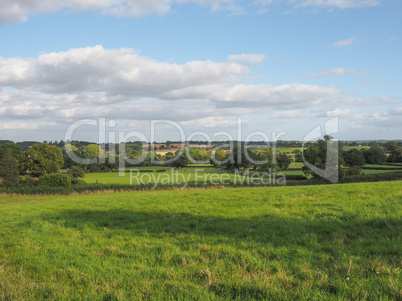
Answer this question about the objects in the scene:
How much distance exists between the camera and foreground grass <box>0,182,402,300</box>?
4.55 meters

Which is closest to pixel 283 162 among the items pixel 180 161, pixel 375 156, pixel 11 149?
pixel 180 161

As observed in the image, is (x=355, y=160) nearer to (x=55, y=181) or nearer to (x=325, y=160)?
(x=325, y=160)

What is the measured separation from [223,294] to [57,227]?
28.6 ft

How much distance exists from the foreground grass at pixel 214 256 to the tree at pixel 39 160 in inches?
2588

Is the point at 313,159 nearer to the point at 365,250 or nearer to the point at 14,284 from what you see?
the point at 365,250

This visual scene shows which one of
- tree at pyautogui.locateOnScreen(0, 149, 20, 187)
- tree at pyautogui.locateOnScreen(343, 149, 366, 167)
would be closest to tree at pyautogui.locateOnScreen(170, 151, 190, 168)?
tree at pyautogui.locateOnScreen(0, 149, 20, 187)

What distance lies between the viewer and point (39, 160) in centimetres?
6906

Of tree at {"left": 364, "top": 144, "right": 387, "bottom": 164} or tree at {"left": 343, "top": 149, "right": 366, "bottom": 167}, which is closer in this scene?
tree at {"left": 343, "top": 149, "right": 366, "bottom": 167}

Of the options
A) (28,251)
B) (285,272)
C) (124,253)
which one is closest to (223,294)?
(285,272)

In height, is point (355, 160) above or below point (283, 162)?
above

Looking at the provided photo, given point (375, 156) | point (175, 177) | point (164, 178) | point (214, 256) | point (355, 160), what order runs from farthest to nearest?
point (375, 156) < point (355, 160) < point (175, 177) < point (164, 178) < point (214, 256)

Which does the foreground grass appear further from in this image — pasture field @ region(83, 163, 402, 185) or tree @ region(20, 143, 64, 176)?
tree @ region(20, 143, 64, 176)

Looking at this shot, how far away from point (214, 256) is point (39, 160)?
3021 inches

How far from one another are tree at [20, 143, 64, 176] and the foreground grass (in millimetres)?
65727
